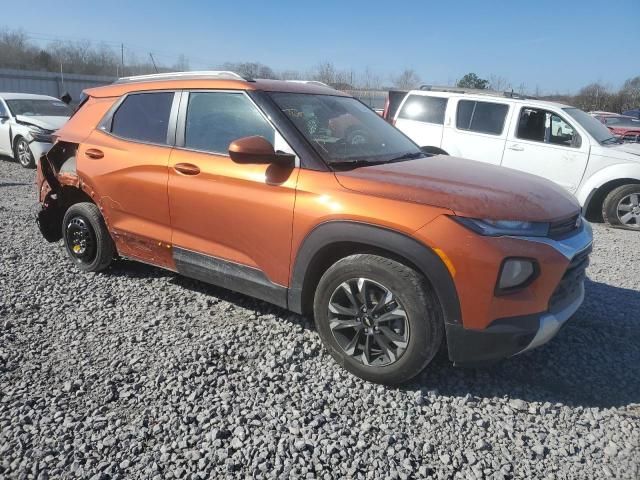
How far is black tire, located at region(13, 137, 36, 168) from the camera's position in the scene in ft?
35.1

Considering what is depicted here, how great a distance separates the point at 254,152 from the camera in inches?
113

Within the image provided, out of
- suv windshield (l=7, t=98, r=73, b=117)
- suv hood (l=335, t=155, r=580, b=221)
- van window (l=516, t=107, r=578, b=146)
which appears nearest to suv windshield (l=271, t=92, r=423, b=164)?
suv hood (l=335, t=155, r=580, b=221)

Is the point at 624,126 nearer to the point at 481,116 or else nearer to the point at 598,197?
the point at 598,197

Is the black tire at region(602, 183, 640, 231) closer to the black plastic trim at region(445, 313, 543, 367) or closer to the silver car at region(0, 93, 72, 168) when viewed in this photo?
the black plastic trim at region(445, 313, 543, 367)

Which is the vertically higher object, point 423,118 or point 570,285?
point 423,118

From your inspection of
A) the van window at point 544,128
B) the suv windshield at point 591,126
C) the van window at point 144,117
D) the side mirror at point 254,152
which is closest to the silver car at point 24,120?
the van window at point 144,117

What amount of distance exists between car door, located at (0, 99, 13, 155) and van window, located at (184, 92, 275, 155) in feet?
31.8

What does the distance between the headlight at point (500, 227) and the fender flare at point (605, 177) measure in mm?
5477

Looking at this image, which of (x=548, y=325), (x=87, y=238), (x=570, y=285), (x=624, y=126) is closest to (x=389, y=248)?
(x=548, y=325)

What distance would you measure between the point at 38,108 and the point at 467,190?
11735 millimetres

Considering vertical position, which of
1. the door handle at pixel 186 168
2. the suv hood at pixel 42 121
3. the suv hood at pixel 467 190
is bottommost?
the suv hood at pixel 42 121

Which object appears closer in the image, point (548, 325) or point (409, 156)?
point (548, 325)

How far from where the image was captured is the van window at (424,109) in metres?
8.64

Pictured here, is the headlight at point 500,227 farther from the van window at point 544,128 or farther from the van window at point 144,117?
the van window at point 544,128
